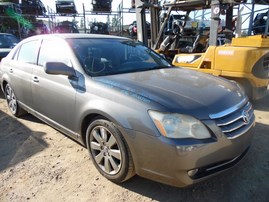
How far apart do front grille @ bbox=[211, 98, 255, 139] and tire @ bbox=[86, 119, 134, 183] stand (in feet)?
3.04

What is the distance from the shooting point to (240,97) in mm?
2900

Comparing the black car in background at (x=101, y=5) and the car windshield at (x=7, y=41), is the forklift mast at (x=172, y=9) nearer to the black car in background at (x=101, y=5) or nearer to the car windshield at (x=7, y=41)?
the car windshield at (x=7, y=41)

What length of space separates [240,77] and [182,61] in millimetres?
1442

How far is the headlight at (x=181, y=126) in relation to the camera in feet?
7.39

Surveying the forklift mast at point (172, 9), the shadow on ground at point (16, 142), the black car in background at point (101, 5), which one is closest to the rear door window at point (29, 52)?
the shadow on ground at point (16, 142)

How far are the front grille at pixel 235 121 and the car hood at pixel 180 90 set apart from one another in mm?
66

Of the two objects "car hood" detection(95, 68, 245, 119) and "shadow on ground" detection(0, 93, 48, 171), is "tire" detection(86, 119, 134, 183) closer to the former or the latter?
"car hood" detection(95, 68, 245, 119)

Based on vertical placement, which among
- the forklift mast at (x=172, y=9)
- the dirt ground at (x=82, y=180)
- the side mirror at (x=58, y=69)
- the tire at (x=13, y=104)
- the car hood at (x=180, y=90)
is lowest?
the dirt ground at (x=82, y=180)

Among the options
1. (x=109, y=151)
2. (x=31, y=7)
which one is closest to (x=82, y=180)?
(x=109, y=151)

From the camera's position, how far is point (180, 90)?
265 centimetres

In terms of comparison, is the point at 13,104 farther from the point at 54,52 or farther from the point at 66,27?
the point at 66,27

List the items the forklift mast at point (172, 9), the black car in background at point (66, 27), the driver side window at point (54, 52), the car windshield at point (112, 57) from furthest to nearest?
the black car in background at point (66, 27), the forklift mast at point (172, 9), the driver side window at point (54, 52), the car windshield at point (112, 57)

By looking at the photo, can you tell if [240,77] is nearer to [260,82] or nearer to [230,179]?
[260,82]

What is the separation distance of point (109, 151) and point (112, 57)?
1316 mm
